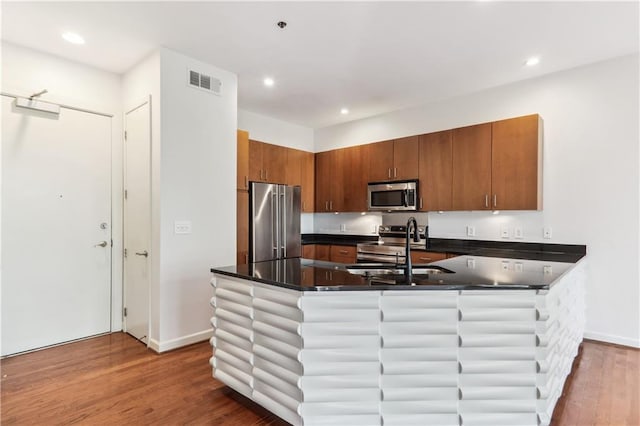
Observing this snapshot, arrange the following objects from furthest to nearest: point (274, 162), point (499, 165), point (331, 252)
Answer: point (331, 252)
point (274, 162)
point (499, 165)

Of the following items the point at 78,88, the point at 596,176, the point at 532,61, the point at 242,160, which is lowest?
the point at 596,176

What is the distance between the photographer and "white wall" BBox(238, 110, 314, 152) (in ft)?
16.2

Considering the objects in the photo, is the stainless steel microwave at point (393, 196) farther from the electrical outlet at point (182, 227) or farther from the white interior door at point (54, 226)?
the white interior door at point (54, 226)

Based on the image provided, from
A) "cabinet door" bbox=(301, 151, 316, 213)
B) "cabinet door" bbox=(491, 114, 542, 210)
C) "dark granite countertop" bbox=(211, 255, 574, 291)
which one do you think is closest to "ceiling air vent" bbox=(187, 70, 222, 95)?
"dark granite countertop" bbox=(211, 255, 574, 291)

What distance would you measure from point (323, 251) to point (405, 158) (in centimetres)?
183

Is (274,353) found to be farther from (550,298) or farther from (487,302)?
(550,298)

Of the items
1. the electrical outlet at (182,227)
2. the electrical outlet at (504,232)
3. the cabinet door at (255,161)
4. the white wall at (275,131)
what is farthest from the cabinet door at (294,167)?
the electrical outlet at (504,232)

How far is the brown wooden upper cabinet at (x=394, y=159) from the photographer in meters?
4.41

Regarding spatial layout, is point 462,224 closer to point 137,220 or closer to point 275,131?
point 275,131

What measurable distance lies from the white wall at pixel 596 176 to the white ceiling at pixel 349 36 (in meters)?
0.23

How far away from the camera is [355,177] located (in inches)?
198

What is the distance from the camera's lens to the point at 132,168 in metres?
3.45

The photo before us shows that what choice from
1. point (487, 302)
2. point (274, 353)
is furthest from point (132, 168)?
point (487, 302)

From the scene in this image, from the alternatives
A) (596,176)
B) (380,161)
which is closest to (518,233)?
→ (596,176)
